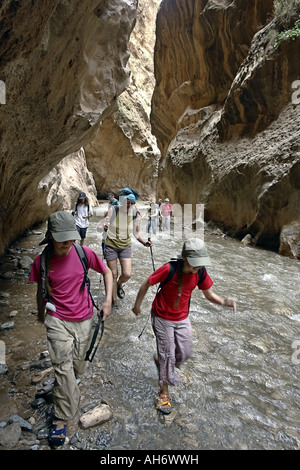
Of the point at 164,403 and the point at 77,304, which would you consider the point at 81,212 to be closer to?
the point at 77,304

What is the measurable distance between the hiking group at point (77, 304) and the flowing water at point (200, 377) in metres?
0.29

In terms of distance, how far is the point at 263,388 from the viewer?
2986 mm

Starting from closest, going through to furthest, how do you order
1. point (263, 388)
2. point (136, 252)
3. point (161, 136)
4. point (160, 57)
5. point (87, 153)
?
point (263, 388)
point (136, 252)
point (160, 57)
point (161, 136)
point (87, 153)

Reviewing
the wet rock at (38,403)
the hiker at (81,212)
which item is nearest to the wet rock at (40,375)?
the wet rock at (38,403)

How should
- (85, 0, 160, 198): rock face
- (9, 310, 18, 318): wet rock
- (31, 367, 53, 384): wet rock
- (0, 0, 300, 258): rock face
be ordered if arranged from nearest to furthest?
1. (31, 367, 53, 384): wet rock
2. (9, 310, 18, 318): wet rock
3. (0, 0, 300, 258): rock face
4. (85, 0, 160, 198): rock face

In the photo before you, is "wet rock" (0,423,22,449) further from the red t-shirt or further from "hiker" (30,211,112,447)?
the red t-shirt

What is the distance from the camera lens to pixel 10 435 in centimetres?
215

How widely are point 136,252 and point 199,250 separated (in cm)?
658

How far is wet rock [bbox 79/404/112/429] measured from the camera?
2314mm

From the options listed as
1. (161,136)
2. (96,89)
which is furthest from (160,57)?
(96,89)

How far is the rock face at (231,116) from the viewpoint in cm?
963

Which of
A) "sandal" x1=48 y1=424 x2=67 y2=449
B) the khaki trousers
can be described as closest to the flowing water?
"sandal" x1=48 y1=424 x2=67 y2=449

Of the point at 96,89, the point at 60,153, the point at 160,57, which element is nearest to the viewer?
the point at 96,89
